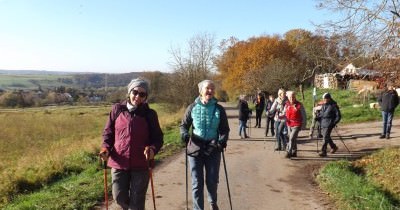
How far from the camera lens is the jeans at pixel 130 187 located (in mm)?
5398

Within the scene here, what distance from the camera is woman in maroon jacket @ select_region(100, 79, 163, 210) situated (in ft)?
17.5

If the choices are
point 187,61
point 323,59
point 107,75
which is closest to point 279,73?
point 187,61

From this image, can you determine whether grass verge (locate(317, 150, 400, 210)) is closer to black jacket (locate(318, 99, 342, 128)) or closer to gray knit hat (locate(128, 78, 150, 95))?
black jacket (locate(318, 99, 342, 128))

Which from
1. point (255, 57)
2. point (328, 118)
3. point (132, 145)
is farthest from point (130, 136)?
point (255, 57)

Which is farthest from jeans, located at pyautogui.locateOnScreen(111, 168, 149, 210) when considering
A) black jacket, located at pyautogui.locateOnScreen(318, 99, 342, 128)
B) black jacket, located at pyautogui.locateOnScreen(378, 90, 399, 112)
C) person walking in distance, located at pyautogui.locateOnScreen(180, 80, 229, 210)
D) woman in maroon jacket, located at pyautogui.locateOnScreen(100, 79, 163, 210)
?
black jacket, located at pyautogui.locateOnScreen(378, 90, 399, 112)

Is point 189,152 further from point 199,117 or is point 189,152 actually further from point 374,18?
point 374,18

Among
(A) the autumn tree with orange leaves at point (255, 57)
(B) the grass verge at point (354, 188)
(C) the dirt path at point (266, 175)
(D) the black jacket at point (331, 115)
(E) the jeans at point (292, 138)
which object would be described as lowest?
(C) the dirt path at point (266, 175)

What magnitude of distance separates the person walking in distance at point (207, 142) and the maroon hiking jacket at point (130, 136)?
42.6 inches

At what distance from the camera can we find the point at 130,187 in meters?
5.46

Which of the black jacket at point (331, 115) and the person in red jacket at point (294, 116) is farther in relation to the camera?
the black jacket at point (331, 115)

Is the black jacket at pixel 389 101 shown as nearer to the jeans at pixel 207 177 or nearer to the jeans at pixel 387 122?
the jeans at pixel 387 122

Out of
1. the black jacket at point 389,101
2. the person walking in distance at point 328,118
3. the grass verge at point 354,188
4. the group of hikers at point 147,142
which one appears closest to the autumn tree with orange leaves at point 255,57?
the black jacket at point 389,101

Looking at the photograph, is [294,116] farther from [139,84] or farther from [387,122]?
[139,84]

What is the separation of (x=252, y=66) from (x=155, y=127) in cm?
5030
